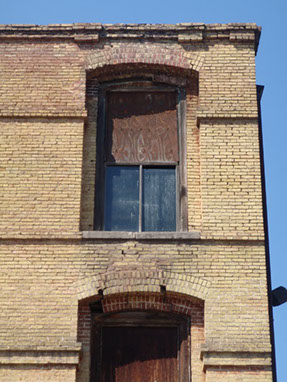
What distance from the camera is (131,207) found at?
14.3 meters

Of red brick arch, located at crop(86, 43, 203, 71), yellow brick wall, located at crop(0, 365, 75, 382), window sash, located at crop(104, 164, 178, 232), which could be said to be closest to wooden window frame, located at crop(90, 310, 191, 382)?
yellow brick wall, located at crop(0, 365, 75, 382)

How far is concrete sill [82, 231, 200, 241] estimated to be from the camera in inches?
534

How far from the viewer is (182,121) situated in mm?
14922

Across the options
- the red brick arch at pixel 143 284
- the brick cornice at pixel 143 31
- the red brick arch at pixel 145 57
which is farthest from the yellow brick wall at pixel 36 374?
the brick cornice at pixel 143 31

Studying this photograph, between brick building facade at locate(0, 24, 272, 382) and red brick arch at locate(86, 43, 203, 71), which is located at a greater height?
red brick arch at locate(86, 43, 203, 71)

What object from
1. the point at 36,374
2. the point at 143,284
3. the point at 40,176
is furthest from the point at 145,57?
the point at 36,374

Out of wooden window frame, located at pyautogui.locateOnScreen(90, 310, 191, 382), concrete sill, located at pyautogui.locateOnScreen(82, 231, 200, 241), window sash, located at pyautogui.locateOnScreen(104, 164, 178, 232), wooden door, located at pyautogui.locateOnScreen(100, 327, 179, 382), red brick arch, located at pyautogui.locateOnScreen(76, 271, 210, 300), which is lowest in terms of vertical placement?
wooden door, located at pyautogui.locateOnScreen(100, 327, 179, 382)

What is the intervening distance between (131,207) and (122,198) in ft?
0.77

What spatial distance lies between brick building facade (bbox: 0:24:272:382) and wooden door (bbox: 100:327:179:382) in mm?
23

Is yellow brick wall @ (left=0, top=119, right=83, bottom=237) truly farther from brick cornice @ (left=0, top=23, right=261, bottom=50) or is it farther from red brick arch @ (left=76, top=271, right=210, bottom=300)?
brick cornice @ (left=0, top=23, right=261, bottom=50)

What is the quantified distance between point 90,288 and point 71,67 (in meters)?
4.28

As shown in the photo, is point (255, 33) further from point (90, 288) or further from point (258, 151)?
point (90, 288)

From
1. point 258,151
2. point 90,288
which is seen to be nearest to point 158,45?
point 258,151

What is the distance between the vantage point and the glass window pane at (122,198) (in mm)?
14141
